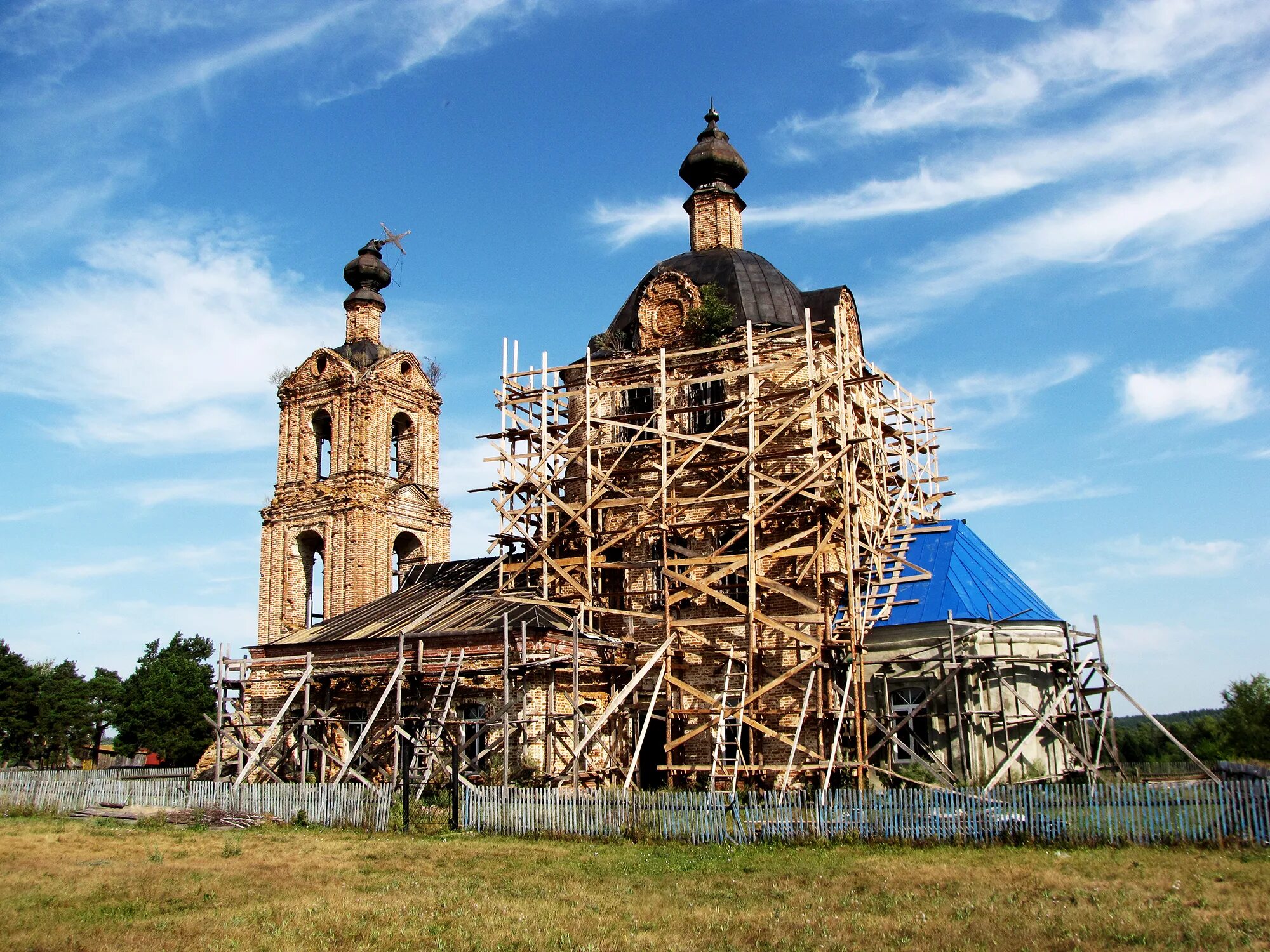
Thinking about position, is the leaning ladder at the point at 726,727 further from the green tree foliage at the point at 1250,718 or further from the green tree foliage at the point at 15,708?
the green tree foliage at the point at 15,708

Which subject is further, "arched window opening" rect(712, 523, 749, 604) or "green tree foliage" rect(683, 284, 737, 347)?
"green tree foliage" rect(683, 284, 737, 347)

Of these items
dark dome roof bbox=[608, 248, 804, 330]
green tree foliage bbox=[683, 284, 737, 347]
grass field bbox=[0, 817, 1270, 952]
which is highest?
dark dome roof bbox=[608, 248, 804, 330]

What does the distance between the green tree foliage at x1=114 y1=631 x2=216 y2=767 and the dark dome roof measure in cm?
2873

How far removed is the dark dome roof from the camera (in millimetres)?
23281

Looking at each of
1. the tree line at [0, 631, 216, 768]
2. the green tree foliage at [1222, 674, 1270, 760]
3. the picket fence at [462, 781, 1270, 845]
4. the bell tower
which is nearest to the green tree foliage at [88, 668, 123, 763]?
the tree line at [0, 631, 216, 768]

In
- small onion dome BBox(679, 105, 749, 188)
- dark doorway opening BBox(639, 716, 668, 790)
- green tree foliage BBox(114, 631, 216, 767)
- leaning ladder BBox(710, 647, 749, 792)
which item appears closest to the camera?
leaning ladder BBox(710, 647, 749, 792)

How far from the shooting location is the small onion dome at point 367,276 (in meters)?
32.9

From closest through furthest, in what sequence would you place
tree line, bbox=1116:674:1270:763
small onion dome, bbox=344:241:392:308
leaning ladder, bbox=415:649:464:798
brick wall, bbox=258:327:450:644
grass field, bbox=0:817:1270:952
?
grass field, bbox=0:817:1270:952 < leaning ladder, bbox=415:649:464:798 < brick wall, bbox=258:327:450:644 < small onion dome, bbox=344:241:392:308 < tree line, bbox=1116:674:1270:763

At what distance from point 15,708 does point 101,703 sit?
4097 millimetres

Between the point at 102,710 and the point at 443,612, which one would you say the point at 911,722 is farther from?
the point at 102,710

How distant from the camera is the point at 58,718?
42.9 metres

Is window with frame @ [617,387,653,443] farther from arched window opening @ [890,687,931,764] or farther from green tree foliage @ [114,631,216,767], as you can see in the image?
green tree foliage @ [114,631,216,767]

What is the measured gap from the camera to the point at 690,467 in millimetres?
21453

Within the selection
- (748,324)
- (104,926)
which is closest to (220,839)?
(104,926)
